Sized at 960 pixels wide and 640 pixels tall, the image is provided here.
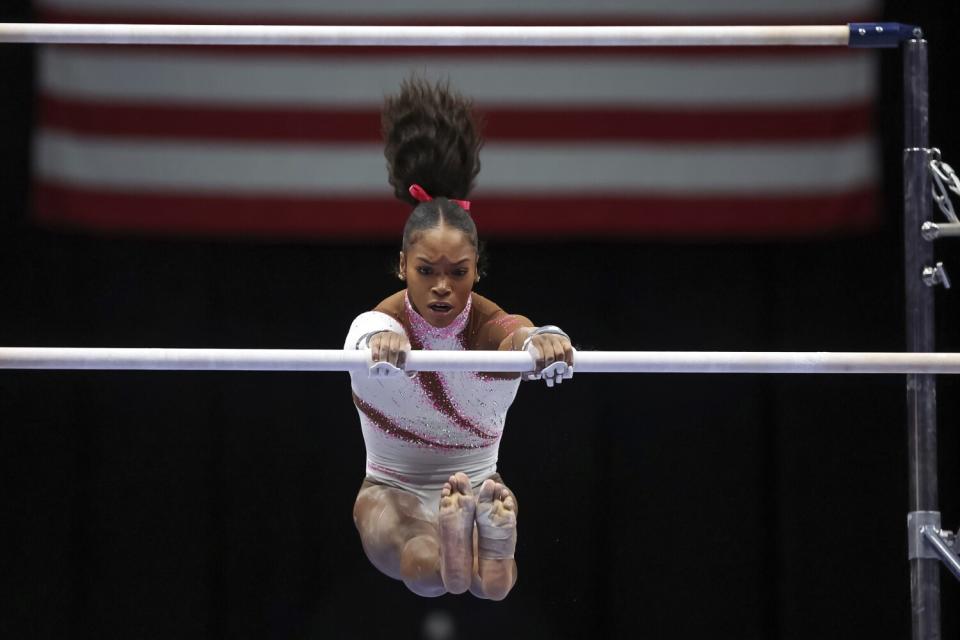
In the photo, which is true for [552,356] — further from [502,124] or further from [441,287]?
[502,124]

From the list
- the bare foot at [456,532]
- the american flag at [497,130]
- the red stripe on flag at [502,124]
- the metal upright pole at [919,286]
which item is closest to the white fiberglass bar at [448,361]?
the metal upright pole at [919,286]

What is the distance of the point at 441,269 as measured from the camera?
9.87 feet

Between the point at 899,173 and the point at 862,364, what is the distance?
2398mm

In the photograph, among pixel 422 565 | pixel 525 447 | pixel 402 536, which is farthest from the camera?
pixel 525 447

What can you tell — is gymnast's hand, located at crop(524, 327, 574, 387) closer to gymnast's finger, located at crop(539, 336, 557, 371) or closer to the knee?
gymnast's finger, located at crop(539, 336, 557, 371)

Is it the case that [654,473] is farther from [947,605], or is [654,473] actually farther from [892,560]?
[947,605]

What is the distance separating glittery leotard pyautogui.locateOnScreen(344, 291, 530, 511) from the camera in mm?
3227

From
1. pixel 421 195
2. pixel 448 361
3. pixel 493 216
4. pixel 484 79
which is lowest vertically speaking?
pixel 448 361

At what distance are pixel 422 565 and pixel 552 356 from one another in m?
0.75

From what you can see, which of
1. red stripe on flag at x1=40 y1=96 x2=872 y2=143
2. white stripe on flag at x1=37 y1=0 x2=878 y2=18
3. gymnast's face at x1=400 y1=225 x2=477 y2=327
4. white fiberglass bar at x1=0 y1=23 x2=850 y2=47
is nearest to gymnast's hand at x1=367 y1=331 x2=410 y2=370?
gymnast's face at x1=400 y1=225 x2=477 y2=327

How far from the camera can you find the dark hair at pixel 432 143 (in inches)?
125

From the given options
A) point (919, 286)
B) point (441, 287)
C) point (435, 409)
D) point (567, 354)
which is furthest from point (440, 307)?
point (919, 286)

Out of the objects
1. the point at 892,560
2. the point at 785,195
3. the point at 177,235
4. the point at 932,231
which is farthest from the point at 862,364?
the point at 177,235

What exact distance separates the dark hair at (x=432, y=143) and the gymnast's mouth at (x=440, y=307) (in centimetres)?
22
